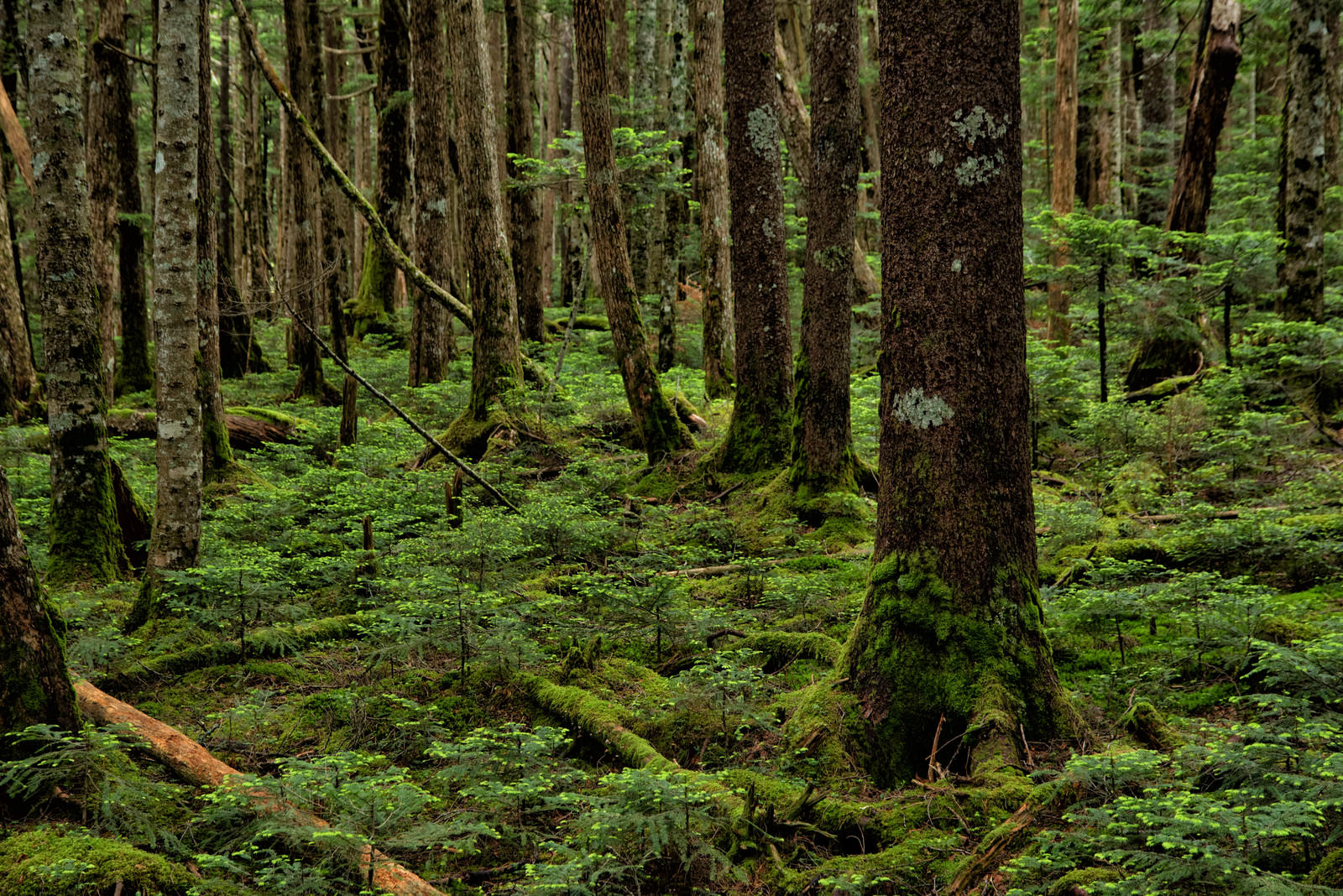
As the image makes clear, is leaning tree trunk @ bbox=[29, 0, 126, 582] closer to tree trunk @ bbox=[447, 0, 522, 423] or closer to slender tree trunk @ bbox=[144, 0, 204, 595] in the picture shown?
slender tree trunk @ bbox=[144, 0, 204, 595]

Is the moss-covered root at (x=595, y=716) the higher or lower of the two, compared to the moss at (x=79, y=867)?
lower

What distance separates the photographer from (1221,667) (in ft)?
16.2

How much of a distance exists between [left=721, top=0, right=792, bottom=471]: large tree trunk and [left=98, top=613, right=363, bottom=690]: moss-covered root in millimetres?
4812

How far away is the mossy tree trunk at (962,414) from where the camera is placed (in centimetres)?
407

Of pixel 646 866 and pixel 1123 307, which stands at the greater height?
pixel 1123 307

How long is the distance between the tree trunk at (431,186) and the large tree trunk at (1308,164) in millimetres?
Answer: 12417

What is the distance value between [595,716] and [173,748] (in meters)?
2.08

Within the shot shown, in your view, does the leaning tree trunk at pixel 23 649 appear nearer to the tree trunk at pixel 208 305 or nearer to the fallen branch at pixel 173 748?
the fallen branch at pixel 173 748

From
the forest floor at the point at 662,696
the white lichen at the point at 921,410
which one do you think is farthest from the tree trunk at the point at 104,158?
the white lichen at the point at 921,410

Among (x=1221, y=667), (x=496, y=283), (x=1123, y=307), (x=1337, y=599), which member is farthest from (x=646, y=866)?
(x=1123, y=307)

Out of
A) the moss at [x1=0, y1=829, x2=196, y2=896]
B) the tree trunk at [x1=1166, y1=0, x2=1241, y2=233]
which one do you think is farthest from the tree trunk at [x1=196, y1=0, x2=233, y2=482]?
the tree trunk at [x1=1166, y1=0, x2=1241, y2=233]

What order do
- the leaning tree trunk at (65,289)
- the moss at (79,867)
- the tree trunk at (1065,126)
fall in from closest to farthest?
the moss at (79,867) → the leaning tree trunk at (65,289) → the tree trunk at (1065,126)

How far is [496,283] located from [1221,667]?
9.30 m

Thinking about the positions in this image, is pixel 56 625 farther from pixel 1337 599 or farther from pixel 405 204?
pixel 405 204
